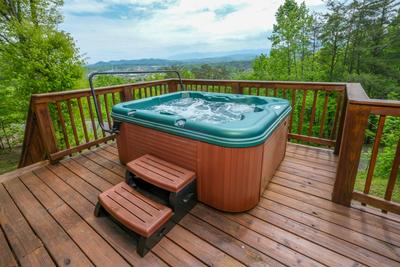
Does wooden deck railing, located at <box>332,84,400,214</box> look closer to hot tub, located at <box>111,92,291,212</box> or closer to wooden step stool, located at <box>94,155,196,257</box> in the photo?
hot tub, located at <box>111,92,291,212</box>

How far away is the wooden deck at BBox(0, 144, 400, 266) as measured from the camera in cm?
133

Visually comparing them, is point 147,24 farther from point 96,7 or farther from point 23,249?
point 23,249

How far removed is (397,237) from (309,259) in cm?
73

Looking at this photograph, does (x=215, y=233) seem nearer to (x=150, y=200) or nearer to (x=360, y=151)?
(x=150, y=200)

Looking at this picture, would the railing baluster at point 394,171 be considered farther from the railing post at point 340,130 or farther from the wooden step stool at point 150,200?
the wooden step stool at point 150,200

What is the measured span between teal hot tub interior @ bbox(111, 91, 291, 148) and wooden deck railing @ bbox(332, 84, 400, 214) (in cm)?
58

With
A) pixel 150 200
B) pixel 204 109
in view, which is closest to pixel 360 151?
pixel 150 200

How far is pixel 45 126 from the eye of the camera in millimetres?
2455

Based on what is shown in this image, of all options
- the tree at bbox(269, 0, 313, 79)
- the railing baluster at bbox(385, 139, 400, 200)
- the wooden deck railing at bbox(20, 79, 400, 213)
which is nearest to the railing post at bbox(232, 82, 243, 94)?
the wooden deck railing at bbox(20, 79, 400, 213)

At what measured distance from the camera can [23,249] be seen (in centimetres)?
143

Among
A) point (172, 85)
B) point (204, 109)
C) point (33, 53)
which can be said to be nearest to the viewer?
point (204, 109)

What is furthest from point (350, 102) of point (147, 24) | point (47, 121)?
point (147, 24)

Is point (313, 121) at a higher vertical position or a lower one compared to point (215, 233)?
higher

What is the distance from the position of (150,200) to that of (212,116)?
157cm
